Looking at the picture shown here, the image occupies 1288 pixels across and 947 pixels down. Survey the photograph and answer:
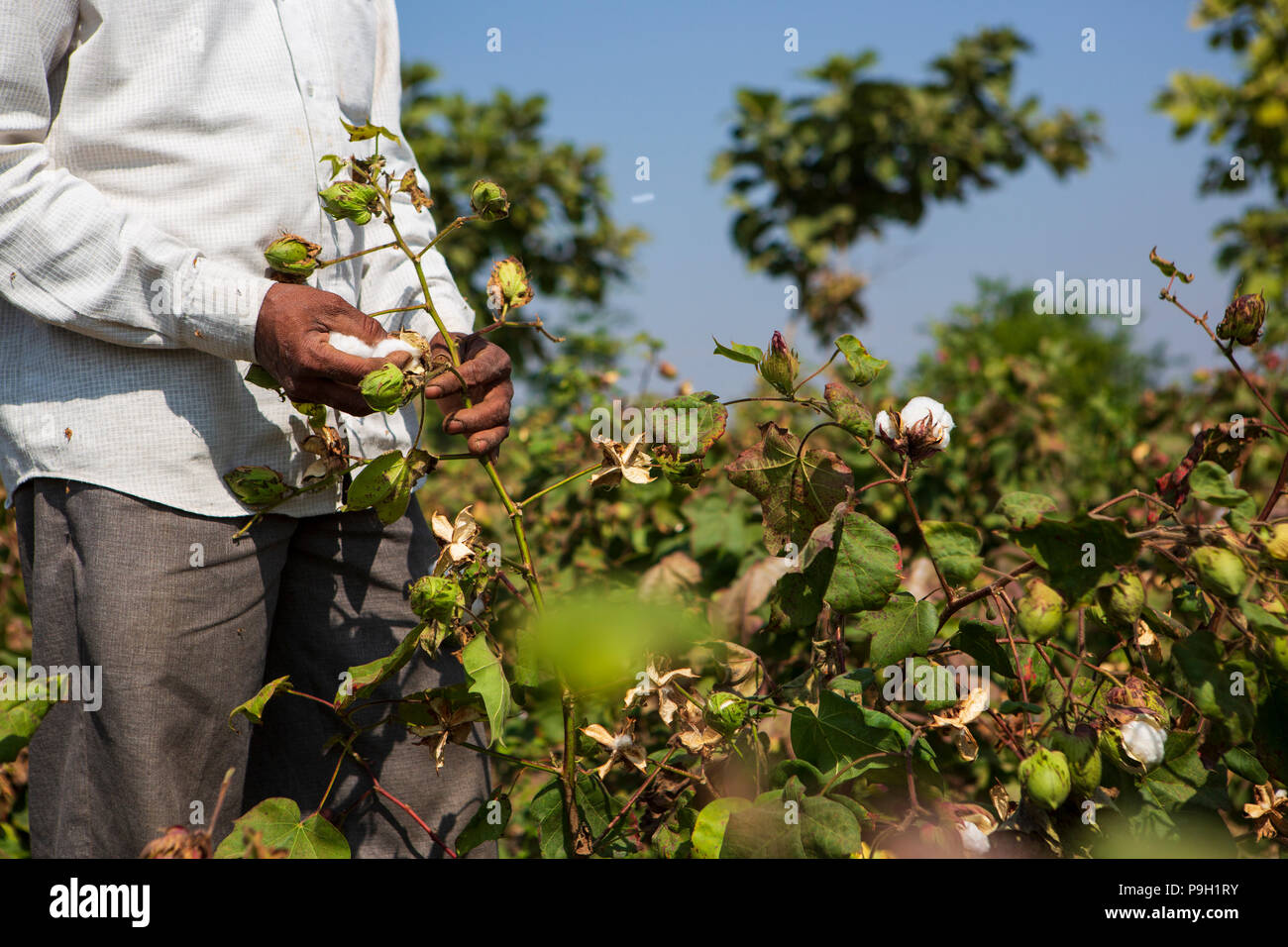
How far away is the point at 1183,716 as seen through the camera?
111 centimetres

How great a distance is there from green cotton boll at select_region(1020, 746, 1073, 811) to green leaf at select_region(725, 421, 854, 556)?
0.32 metres

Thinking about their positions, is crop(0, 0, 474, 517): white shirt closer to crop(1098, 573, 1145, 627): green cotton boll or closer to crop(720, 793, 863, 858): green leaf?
crop(720, 793, 863, 858): green leaf

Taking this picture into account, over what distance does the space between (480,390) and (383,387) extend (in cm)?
27

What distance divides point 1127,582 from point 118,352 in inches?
45.9

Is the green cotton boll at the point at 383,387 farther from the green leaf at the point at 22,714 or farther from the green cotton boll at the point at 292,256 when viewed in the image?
the green leaf at the point at 22,714

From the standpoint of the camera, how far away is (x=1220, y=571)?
859 mm

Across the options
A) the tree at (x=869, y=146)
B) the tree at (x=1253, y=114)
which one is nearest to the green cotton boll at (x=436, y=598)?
the tree at (x=1253, y=114)

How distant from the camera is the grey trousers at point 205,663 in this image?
3.79ft

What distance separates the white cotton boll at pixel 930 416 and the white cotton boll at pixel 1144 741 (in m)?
0.32

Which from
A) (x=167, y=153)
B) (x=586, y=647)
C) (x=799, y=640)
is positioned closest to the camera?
(x=586, y=647)

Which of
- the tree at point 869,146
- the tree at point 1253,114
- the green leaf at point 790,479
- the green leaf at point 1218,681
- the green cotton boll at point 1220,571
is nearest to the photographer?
the green cotton boll at point 1220,571

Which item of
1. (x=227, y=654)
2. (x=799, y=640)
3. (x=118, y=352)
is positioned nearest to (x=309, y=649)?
(x=227, y=654)

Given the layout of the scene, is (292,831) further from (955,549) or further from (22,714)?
(955,549)
